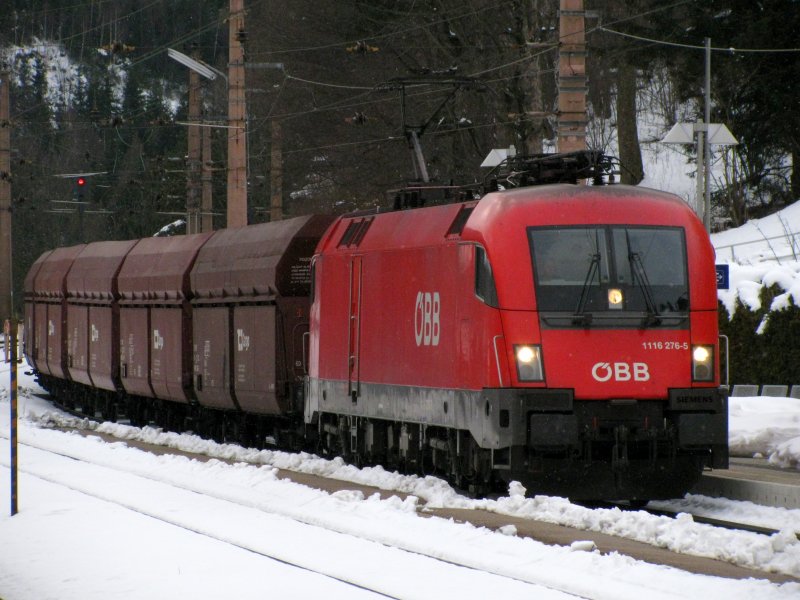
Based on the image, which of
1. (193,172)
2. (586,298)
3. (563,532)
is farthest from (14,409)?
(193,172)

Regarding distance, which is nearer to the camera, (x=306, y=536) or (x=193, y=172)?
(x=306, y=536)

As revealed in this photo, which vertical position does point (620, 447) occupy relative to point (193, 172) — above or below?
below

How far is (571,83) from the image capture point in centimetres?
1978

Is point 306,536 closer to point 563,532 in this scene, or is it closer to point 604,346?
point 563,532

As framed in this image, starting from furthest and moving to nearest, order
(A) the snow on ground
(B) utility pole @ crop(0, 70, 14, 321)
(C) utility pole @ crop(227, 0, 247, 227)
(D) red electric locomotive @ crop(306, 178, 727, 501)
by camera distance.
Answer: (B) utility pole @ crop(0, 70, 14, 321) < (C) utility pole @ crop(227, 0, 247, 227) < (D) red electric locomotive @ crop(306, 178, 727, 501) < (A) the snow on ground

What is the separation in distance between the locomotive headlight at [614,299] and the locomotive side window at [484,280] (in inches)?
42.2

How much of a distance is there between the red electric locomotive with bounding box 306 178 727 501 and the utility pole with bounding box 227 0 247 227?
1346 centimetres

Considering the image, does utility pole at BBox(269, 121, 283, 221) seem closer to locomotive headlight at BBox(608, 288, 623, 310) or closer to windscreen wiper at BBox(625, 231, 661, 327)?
windscreen wiper at BBox(625, 231, 661, 327)

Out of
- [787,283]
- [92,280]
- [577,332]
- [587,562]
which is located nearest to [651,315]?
[577,332]

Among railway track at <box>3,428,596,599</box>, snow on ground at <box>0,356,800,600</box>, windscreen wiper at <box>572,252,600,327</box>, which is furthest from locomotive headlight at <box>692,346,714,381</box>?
railway track at <box>3,428,596,599</box>

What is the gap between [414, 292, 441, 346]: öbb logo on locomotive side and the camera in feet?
51.1

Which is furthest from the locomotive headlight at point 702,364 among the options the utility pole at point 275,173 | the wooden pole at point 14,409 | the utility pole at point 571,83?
the utility pole at point 275,173

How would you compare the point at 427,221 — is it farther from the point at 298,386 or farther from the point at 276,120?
the point at 276,120

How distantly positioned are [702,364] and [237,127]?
15838 mm
